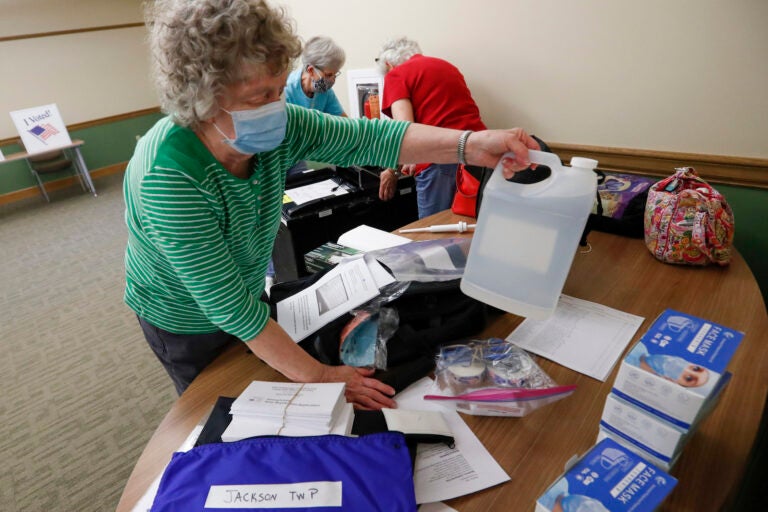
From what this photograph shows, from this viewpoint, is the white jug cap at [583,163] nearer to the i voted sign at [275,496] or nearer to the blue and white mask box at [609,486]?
the blue and white mask box at [609,486]

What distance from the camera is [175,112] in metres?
0.80

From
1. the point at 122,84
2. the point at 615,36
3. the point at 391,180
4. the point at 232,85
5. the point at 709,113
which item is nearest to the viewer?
the point at 232,85

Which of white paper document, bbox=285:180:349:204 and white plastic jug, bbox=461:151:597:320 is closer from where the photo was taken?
white plastic jug, bbox=461:151:597:320

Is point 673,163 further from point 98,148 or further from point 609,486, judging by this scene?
point 98,148

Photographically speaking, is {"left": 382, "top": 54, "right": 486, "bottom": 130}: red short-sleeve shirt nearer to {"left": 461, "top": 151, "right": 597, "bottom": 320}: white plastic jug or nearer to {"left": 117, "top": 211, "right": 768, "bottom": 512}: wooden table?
{"left": 117, "top": 211, "right": 768, "bottom": 512}: wooden table

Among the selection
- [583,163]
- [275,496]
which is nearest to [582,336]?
[583,163]

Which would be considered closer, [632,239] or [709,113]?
[632,239]

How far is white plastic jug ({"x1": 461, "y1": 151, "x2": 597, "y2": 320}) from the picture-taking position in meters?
0.81

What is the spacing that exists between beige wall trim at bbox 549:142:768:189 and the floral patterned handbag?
0.45 metres

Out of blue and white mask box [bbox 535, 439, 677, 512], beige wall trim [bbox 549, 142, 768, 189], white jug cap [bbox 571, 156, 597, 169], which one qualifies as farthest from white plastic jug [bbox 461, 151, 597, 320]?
beige wall trim [bbox 549, 142, 768, 189]

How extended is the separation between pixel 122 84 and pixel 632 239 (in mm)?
7207

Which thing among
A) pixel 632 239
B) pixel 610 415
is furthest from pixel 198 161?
pixel 632 239

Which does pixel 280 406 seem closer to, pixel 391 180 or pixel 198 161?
pixel 198 161

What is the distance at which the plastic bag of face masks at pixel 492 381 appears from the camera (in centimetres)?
79
